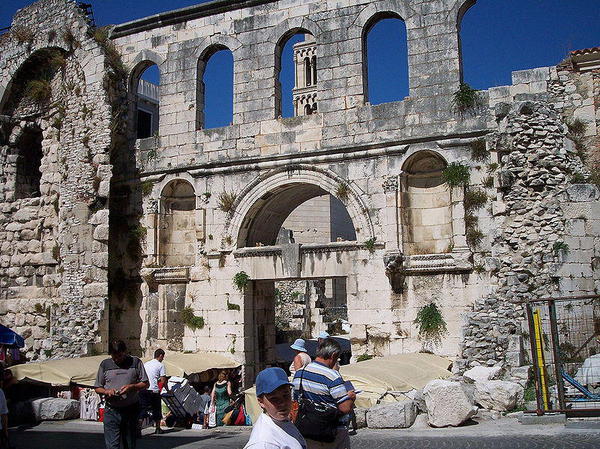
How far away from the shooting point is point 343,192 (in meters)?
15.0

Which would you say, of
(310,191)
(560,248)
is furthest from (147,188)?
(560,248)

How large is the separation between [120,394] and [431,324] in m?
8.09

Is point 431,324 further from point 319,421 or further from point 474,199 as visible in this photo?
point 319,421

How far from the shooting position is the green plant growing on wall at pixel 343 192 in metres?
15.0

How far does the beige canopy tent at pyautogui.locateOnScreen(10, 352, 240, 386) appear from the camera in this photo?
1280cm

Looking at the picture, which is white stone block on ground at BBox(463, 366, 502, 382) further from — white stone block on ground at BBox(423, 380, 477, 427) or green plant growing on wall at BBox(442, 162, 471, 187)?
green plant growing on wall at BBox(442, 162, 471, 187)

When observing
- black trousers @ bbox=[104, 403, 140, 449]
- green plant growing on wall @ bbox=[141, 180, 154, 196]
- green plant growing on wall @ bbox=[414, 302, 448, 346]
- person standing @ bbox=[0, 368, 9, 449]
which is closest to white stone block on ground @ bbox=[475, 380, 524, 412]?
green plant growing on wall @ bbox=[414, 302, 448, 346]

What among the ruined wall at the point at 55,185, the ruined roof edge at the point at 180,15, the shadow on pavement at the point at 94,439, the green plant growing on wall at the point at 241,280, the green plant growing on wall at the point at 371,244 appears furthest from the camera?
the ruined roof edge at the point at 180,15

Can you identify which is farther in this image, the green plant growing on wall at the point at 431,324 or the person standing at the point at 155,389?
the green plant growing on wall at the point at 431,324

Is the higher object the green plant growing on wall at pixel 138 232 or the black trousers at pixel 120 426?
the green plant growing on wall at pixel 138 232

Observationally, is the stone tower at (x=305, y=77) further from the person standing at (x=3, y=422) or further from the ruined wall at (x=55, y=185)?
the person standing at (x=3, y=422)

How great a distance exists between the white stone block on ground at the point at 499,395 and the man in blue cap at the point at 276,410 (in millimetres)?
7385

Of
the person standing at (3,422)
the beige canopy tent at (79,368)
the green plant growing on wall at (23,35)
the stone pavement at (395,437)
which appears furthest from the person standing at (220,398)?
the green plant growing on wall at (23,35)

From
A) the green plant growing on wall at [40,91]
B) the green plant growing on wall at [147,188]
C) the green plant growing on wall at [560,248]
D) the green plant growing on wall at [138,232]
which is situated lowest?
the green plant growing on wall at [560,248]
